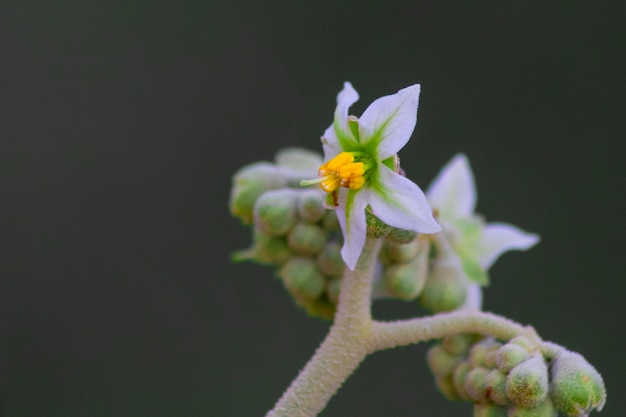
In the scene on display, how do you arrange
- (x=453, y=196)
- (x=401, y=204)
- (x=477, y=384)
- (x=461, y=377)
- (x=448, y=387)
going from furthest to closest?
(x=453, y=196), (x=448, y=387), (x=461, y=377), (x=477, y=384), (x=401, y=204)

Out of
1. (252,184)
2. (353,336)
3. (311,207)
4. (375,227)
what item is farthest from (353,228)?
(252,184)

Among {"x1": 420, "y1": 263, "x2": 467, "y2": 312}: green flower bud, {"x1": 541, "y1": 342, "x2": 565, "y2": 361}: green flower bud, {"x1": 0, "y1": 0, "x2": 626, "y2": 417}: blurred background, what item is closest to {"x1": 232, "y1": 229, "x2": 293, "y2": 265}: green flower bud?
{"x1": 420, "y1": 263, "x2": 467, "y2": 312}: green flower bud

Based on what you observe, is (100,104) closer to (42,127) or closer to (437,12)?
(42,127)

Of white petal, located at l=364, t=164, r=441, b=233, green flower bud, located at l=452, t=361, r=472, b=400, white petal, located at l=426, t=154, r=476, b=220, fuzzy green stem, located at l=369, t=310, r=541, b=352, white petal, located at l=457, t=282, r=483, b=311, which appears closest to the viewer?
white petal, located at l=364, t=164, r=441, b=233

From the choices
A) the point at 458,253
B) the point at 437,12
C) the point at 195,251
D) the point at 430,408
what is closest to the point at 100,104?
the point at 195,251

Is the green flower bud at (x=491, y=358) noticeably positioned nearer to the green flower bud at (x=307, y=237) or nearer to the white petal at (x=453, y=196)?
the green flower bud at (x=307, y=237)

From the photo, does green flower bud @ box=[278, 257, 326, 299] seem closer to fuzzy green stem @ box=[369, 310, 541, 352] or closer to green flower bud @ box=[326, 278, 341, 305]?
green flower bud @ box=[326, 278, 341, 305]

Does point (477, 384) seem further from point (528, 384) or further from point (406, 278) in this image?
point (406, 278)
